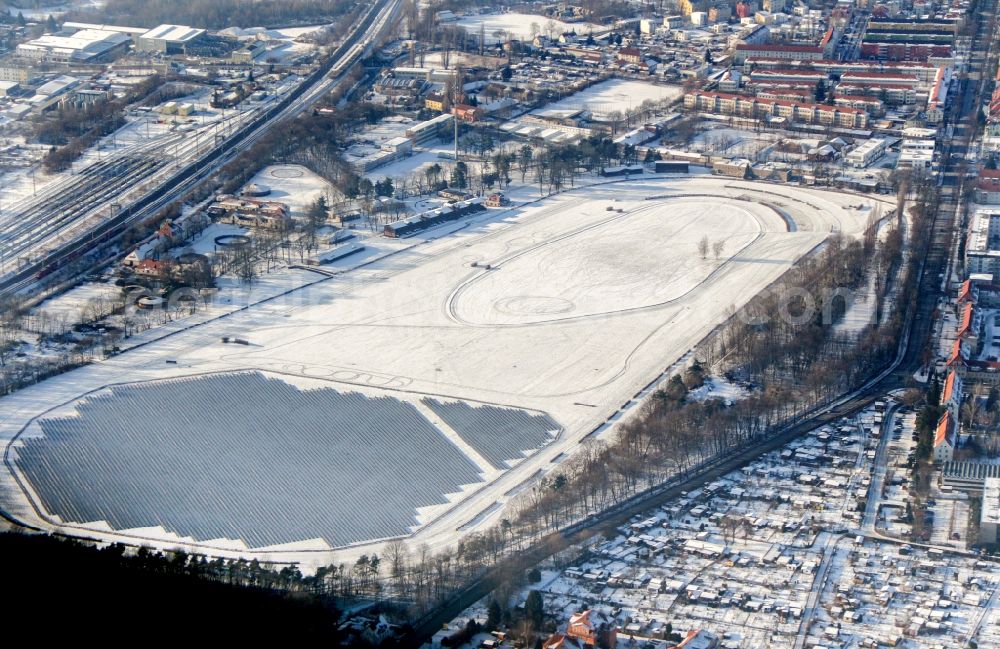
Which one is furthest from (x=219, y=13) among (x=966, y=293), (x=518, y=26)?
(x=966, y=293)

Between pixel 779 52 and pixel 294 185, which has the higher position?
pixel 779 52

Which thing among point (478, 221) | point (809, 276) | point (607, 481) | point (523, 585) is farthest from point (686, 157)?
point (523, 585)

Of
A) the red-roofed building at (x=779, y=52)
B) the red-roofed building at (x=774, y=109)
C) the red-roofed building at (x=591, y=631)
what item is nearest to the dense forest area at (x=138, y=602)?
the red-roofed building at (x=591, y=631)

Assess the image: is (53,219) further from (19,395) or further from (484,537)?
(484,537)

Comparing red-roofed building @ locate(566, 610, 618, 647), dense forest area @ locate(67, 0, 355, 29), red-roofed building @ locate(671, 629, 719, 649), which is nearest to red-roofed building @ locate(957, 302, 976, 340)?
red-roofed building @ locate(671, 629, 719, 649)

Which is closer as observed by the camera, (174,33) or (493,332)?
(493,332)

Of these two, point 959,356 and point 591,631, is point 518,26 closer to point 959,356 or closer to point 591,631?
point 959,356

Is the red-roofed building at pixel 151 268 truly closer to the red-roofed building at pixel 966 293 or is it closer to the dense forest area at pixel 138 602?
the dense forest area at pixel 138 602

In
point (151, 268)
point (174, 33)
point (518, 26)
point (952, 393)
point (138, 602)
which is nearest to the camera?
point (138, 602)
